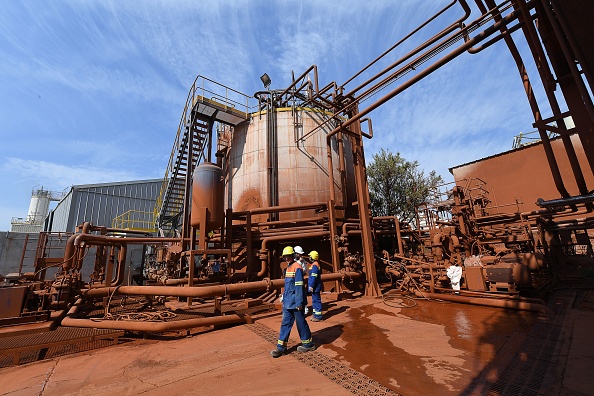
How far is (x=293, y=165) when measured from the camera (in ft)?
40.0

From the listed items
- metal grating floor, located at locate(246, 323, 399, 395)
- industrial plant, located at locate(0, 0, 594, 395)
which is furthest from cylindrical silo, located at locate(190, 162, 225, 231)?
metal grating floor, located at locate(246, 323, 399, 395)

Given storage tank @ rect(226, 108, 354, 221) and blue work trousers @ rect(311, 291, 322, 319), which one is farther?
storage tank @ rect(226, 108, 354, 221)

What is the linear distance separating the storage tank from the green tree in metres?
10.6

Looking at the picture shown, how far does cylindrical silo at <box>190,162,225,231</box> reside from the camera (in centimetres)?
845

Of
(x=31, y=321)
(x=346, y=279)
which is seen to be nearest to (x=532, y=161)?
(x=346, y=279)

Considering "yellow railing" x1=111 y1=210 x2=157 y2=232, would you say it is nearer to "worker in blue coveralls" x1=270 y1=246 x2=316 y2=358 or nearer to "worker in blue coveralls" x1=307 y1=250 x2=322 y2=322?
"worker in blue coveralls" x1=307 y1=250 x2=322 y2=322

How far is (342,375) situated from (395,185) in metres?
21.1

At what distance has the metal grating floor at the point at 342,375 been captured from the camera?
2.94m

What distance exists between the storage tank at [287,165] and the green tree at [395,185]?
10.6 metres

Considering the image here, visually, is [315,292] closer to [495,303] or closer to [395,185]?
[495,303]

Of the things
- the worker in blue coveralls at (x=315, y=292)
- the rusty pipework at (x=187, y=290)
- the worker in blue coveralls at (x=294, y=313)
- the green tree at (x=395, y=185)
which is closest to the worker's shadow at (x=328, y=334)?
the worker in blue coveralls at (x=294, y=313)

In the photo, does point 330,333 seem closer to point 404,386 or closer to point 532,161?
point 404,386

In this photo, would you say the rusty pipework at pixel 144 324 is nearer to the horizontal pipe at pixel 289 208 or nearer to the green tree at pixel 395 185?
the horizontal pipe at pixel 289 208

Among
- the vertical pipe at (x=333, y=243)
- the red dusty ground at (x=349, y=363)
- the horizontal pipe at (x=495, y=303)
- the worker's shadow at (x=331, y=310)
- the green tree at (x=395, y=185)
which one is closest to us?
the red dusty ground at (x=349, y=363)
